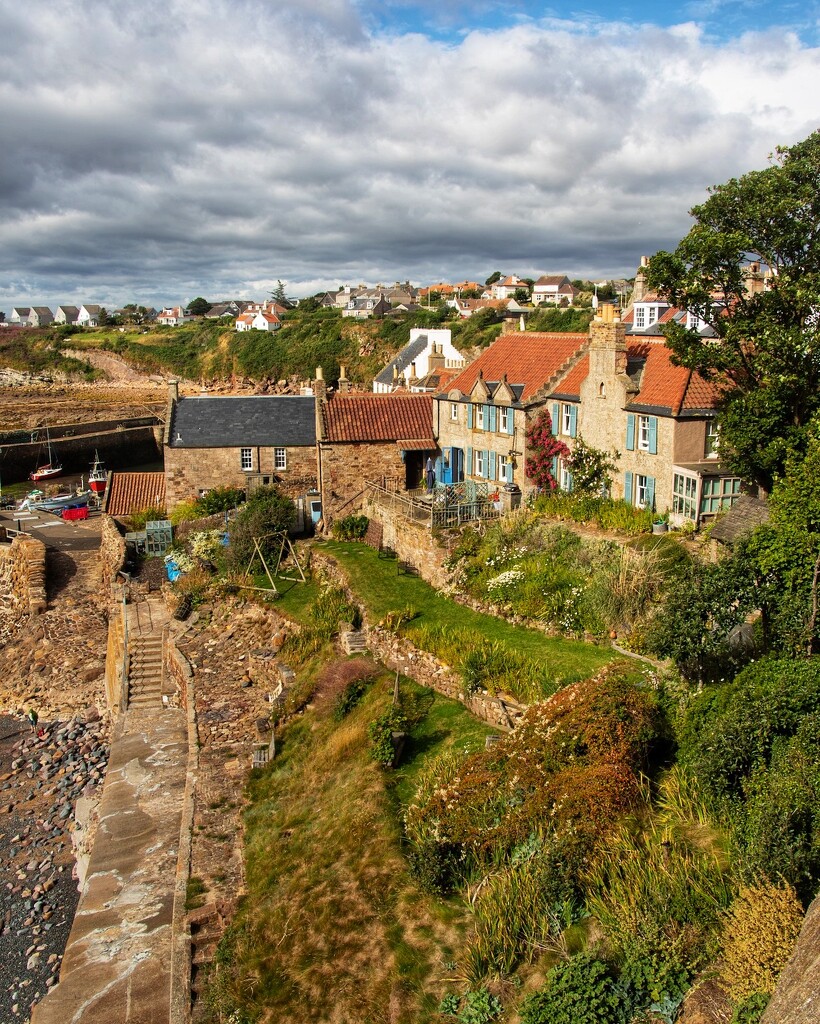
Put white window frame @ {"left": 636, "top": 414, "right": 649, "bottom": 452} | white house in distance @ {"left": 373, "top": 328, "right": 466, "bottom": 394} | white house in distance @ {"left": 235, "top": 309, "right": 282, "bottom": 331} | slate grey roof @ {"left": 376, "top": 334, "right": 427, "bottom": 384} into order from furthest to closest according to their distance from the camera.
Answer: white house in distance @ {"left": 235, "top": 309, "right": 282, "bottom": 331}
slate grey roof @ {"left": 376, "top": 334, "right": 427, "bottom": 384}
white house in distance @ {"left": 373, "top": 328, "right": 466, "bottom": 394}
white window frame @ {"left": 636, "top": 414, "right": 649, "bottom": 452}

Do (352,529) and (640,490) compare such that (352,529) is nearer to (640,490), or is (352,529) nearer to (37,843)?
(640,490)

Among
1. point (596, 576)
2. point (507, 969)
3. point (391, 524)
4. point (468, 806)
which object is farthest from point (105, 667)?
point (507, 969)

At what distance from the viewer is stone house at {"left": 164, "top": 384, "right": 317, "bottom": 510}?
123 feet

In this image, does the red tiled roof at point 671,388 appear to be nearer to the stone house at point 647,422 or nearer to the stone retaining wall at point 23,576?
the stone house at point 647,422

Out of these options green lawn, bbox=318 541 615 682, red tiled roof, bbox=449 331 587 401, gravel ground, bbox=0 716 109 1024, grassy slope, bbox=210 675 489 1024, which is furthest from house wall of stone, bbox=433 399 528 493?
gravel ground, bbox=0 716 109 1024

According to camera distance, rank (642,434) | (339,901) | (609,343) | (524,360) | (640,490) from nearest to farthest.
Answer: (339,901)
(642,434)
(640,490)
(609,343)
(524,360)

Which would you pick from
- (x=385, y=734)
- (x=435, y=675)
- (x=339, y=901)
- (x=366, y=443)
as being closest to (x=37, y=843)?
(x=385, y=734)

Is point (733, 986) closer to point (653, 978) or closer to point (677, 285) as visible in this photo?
point (653, 978)

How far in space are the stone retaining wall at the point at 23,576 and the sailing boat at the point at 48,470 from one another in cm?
2909

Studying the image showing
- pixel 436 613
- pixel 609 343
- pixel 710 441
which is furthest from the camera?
pixel 609 343

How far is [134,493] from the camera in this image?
40.3m

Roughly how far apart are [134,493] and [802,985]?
37.6 metres

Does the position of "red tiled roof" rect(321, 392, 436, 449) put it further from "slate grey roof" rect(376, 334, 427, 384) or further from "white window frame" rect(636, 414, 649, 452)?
"slate grey roof" rect(376, 334, 427, 384)

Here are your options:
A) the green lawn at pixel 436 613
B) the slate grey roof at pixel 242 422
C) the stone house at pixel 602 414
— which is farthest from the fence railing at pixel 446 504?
the slate grey roof at pixel 242 422
